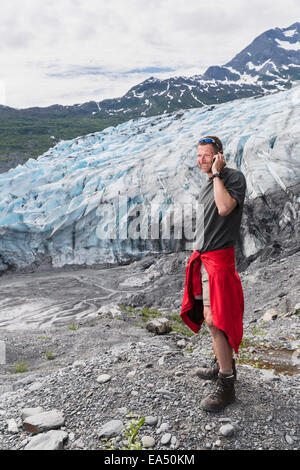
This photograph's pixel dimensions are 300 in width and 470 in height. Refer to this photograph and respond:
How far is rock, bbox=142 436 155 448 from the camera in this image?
271 cm

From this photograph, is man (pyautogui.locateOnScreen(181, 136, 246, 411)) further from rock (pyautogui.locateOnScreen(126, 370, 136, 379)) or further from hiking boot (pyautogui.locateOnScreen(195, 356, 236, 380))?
rock (pyautogui.locateOnScreen(126, 370, 136, 379))

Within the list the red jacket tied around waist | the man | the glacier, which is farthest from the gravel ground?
the glacier

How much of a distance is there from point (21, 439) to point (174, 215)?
628 inches

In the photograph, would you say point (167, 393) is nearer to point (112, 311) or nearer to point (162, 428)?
point (162, 428)

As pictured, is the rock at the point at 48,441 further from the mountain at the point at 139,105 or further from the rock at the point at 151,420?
the mountain at the point at 139,105

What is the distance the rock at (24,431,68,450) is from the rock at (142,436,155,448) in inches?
27.7

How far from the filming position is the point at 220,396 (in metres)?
2.97

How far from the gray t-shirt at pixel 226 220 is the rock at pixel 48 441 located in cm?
204

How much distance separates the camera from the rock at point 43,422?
307 centimetres

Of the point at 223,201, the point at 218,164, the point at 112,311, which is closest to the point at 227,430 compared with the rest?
the point at 223,201

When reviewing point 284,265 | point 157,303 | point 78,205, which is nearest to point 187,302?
point 284,265

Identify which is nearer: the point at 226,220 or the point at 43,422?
the point at 226,220

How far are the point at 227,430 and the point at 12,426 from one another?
2065 millimetres

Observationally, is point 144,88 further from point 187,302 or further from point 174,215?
point 187,302
